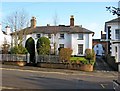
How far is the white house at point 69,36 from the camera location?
165 ft

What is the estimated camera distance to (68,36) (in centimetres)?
5150

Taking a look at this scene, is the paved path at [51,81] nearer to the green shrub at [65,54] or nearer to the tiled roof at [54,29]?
the green shrub at [65,54]

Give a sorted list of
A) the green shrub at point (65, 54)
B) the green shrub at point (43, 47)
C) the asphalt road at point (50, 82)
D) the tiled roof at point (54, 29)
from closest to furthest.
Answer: the asphalt road at point (50, 82) < the green shrub at point (65, 54) < the green shrub at point (43, 47) < the tiled roof at point (54, 29)

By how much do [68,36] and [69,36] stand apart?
7.4 inches

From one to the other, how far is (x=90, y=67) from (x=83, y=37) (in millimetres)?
17677

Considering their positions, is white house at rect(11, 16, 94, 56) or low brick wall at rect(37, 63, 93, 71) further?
white house at rect(11, 16, 94, 56)

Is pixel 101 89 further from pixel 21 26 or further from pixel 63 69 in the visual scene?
pixel 21 26

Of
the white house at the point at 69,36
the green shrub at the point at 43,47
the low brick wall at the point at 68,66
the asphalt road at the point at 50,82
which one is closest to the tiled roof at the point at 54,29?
the white house at the point at 69,36

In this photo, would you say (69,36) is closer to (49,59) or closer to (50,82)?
(49,59)

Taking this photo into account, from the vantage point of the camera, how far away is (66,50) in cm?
3353

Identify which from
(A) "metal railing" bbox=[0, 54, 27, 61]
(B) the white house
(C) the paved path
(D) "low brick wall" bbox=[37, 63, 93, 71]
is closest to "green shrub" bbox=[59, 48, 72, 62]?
(D) "low brick wall" bbox=[37, 63, 93, 71]

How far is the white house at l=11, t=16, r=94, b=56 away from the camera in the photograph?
50.4m

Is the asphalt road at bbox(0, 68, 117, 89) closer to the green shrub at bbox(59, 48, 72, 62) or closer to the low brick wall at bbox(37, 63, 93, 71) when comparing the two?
the low brick wall at bbox(37, 63, 93, 71)

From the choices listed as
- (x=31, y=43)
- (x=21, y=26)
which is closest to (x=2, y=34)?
(x=21, y=26)
